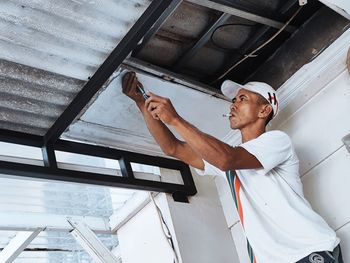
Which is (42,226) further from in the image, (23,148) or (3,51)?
(3,51)

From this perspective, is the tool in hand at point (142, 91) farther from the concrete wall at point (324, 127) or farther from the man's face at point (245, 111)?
the concrete wall at point (324, 127)

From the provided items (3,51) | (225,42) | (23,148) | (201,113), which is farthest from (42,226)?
(225,42)

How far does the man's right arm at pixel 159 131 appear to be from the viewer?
1.98 meters

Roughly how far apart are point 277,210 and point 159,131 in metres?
0.60

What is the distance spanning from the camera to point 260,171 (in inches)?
72.3

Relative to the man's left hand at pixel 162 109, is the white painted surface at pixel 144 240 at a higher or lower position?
lower

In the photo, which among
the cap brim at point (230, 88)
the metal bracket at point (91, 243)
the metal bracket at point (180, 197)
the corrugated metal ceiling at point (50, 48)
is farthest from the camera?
the metal bracket at point (91, 243)

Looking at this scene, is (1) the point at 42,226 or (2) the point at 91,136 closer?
(2) the point at 91,136

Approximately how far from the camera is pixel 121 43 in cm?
171

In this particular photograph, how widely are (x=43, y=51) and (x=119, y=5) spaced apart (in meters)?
0.34

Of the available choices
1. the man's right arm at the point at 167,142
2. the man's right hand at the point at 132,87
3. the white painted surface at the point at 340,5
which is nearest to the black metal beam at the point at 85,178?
the man's right arm at the point at 167,142

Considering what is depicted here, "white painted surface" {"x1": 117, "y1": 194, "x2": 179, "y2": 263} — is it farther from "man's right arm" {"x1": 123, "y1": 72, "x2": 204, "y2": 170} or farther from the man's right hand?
the man's right hand

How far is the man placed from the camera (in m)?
1.66

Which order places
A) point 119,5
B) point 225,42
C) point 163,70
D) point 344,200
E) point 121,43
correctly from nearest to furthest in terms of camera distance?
point 119,5, point 121,43, point 344,200, point 163,70, point 225,42
